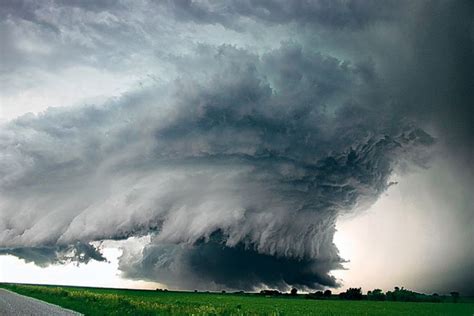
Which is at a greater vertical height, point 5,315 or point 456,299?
point 456,299

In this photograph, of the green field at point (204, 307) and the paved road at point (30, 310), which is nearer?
the paved road at point (30, 310)

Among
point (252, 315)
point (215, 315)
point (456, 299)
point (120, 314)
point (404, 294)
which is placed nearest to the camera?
point (252, 315)

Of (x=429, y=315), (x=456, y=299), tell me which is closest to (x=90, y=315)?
(x=429, y=315)

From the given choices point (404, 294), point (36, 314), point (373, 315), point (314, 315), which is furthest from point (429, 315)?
point (404, 294)

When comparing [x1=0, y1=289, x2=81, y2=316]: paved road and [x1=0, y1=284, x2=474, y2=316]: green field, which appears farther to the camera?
[x1=0, y1=284, x2=474, y2=316]: green field

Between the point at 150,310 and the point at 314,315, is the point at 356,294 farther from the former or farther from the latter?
the point at 150,310

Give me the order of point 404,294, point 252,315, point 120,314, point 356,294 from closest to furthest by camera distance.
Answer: point 252,315 → point 120,314 → point 404,294 → point 356,294

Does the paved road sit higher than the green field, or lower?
lower

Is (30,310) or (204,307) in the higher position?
(204,307)

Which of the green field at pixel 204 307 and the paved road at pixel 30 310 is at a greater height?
the green field at pixel 204 307

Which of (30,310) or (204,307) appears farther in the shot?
(204,307)

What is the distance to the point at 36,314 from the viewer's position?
43344mm

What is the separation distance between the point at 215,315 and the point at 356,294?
150 metres

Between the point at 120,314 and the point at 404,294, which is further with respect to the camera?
the point at 404,294
